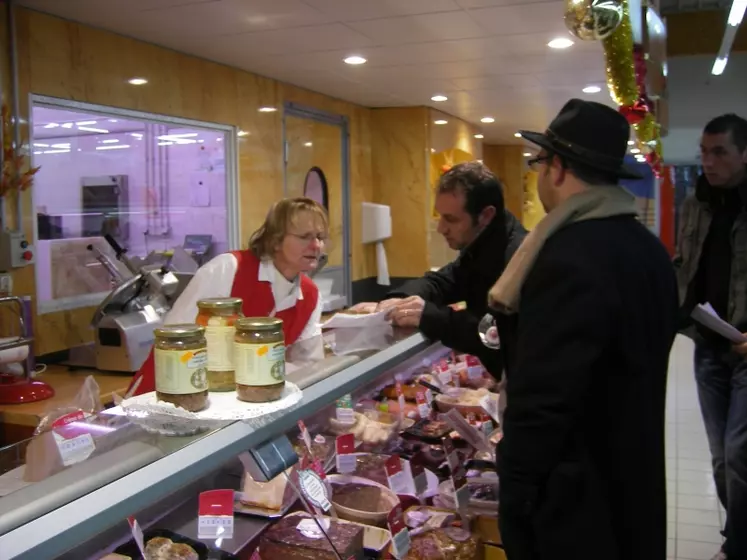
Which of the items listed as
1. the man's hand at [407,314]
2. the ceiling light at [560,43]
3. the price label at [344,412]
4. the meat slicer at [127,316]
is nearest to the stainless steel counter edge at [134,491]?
the price label at [344,412]

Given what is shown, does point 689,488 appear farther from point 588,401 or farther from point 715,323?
point 588,401

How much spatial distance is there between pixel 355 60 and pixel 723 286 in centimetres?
346

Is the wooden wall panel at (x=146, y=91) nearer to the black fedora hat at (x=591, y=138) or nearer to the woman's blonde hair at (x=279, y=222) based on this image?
the woman's blonde hair at (x=279, y=222)

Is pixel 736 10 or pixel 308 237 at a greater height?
pixel 736 10

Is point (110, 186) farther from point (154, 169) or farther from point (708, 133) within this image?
point (708, 133)

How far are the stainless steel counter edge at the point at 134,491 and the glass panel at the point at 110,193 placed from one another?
3301 mm

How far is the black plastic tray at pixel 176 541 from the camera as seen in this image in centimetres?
155

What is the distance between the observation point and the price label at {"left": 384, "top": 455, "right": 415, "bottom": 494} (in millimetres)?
2176

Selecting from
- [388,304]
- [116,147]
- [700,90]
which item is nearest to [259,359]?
[388,304]

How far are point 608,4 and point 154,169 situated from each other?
4235 millimetres

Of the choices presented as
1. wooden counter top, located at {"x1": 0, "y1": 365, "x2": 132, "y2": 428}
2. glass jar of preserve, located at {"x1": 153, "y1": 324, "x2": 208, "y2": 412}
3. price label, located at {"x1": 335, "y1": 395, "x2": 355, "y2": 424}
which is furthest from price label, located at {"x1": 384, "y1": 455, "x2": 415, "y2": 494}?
wooden counter top, located at {"x1": 0, "y1": 365, "x2": 132, "y2": 428}

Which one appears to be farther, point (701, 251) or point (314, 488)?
point (701, 251)

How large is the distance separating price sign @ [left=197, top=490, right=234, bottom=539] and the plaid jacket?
2510 millimetres

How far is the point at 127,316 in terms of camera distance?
13.9 feet
